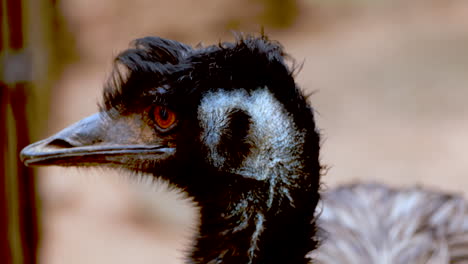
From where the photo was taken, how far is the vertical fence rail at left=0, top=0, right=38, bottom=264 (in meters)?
2.30

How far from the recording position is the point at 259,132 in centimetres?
197

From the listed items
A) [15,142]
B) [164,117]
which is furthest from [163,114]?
[15,142]

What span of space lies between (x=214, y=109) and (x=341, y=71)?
5.14m

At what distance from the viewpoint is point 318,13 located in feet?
26.9

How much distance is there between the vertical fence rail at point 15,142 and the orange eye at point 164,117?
55 cm

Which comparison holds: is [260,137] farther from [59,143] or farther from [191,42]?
[191,42]

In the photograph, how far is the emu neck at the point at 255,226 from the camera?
6.57 ft

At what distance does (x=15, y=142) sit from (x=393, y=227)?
4.85ft

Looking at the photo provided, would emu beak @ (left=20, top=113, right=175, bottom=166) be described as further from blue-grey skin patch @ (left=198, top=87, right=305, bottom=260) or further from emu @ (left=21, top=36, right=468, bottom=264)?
blue-grey skin patch @ (left=198, top=87, right=305, bottom=260)

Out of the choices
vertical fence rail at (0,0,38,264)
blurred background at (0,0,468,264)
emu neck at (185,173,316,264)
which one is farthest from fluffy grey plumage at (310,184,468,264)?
vertical fence rail at (0,0,38,264)

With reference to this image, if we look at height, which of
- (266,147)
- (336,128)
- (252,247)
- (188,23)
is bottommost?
(252,247)

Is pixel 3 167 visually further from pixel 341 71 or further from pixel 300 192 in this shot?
pixel 341 71

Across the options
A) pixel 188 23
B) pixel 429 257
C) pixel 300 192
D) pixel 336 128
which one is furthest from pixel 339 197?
pixel 188 23

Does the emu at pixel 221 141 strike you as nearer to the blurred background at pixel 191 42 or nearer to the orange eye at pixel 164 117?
the orange eye at pixel 164 117
